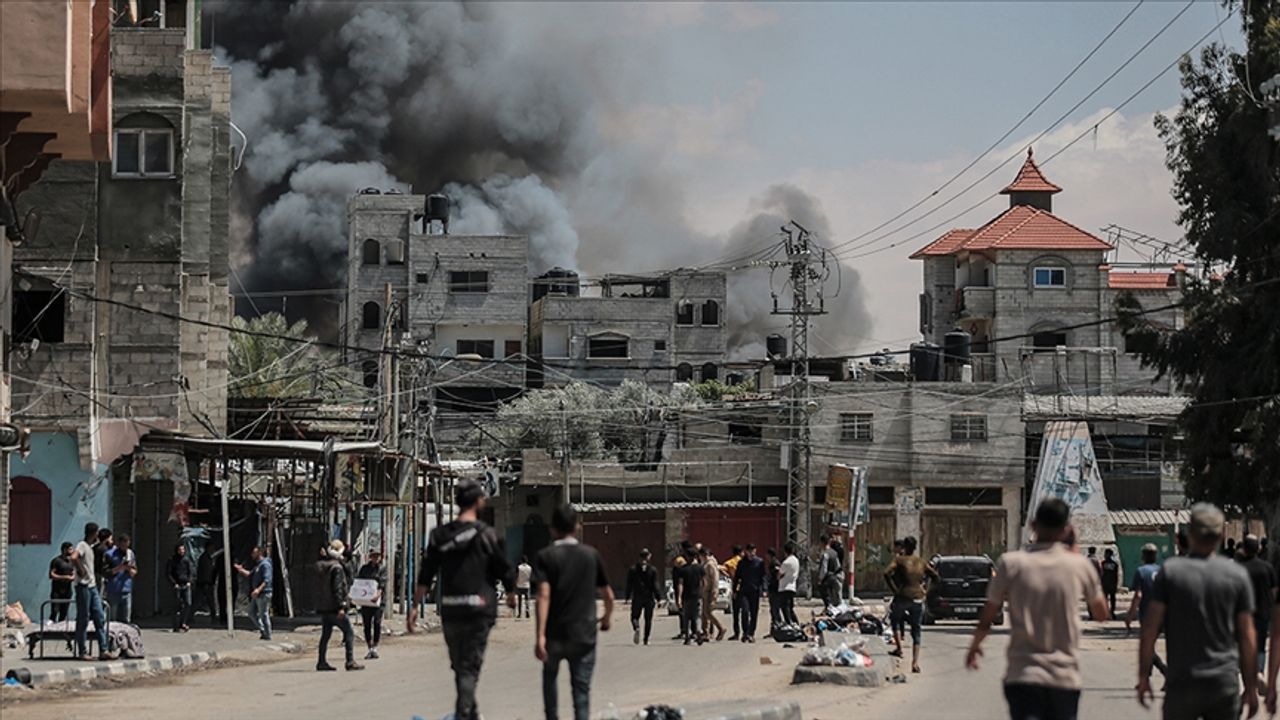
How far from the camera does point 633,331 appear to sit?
326 ft

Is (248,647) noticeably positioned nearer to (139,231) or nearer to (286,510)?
(139,231)

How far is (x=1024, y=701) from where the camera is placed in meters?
10.1

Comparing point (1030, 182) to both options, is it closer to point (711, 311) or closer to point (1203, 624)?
point (711, 311)

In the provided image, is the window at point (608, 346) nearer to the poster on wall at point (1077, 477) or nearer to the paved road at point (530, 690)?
the poster on wall at point (1077, 477)

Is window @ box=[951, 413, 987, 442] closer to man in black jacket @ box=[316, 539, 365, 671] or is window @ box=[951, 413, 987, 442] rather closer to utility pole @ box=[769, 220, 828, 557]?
utility pole @ box=[769, 220, 828, 557]

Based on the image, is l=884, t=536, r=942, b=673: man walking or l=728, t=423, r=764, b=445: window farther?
l=728, t=423, r=764, b=445: window

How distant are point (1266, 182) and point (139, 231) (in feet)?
73.5

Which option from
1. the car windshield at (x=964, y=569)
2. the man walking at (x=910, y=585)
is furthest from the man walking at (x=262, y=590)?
the car windshield at (x=964, y=569)

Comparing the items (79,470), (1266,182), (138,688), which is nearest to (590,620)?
(138,688)

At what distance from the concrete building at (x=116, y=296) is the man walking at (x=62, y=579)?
180 inches

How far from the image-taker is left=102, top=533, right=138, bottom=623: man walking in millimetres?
28578

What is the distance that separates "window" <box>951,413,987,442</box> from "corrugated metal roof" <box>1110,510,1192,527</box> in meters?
5.34

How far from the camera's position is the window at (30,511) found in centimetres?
3384

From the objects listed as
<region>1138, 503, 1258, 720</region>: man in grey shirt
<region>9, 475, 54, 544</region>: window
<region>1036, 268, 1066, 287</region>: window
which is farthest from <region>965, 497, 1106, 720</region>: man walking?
<region>1036, 268, 1066, 287</region>: window
